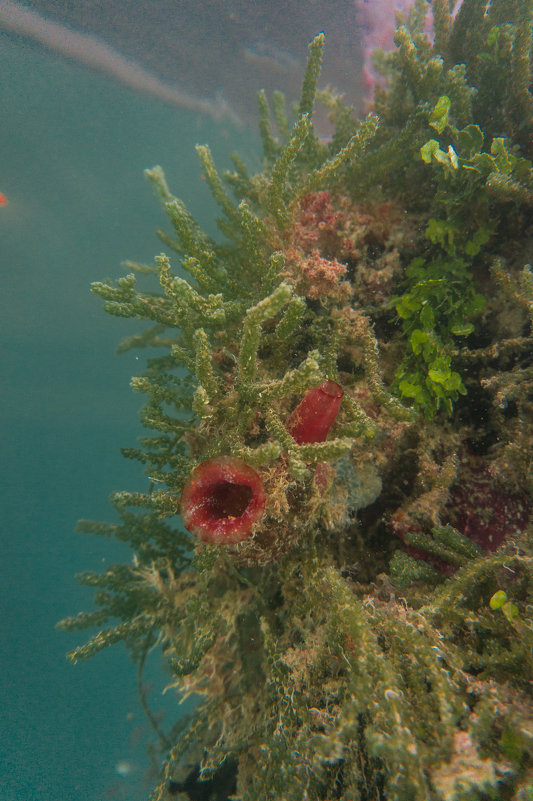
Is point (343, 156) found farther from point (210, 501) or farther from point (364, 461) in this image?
point (210, 501)

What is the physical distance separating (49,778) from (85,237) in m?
31.5

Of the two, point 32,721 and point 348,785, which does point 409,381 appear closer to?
point 348,785

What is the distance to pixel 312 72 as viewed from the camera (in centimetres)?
334

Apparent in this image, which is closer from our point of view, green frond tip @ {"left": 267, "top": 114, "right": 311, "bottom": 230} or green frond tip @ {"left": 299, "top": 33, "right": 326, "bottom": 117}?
green frond tip @ {"left": 267, "top": 114, "right": 311, "bottom": 230}

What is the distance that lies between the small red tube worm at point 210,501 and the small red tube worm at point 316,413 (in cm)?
45

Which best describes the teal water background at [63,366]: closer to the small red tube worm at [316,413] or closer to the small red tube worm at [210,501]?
the small red tube worm at [210,501]

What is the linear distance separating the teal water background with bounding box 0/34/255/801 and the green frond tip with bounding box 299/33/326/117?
898cm

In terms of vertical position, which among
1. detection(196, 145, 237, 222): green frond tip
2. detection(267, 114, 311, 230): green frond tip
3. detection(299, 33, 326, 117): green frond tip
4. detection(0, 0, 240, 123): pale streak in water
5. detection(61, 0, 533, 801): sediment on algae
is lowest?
detection(61, 0, 533, 801): sediment on algae

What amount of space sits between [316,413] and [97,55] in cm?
1586

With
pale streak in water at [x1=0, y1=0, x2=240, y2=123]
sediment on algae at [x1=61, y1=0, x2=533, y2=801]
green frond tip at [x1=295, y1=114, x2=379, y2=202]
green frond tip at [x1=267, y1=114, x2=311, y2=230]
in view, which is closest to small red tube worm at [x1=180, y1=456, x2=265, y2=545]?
sediment on algae at [x1=61, y1=0, x2=533, y2=801]

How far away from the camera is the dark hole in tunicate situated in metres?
2.07

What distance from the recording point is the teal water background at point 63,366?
632 inches

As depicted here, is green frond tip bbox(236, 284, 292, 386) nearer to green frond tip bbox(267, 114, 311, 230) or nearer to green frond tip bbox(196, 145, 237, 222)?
green frond tip bbox(267, 114, 311, 230)

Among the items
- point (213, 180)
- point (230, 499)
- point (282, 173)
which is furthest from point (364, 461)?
point (213, 180)
